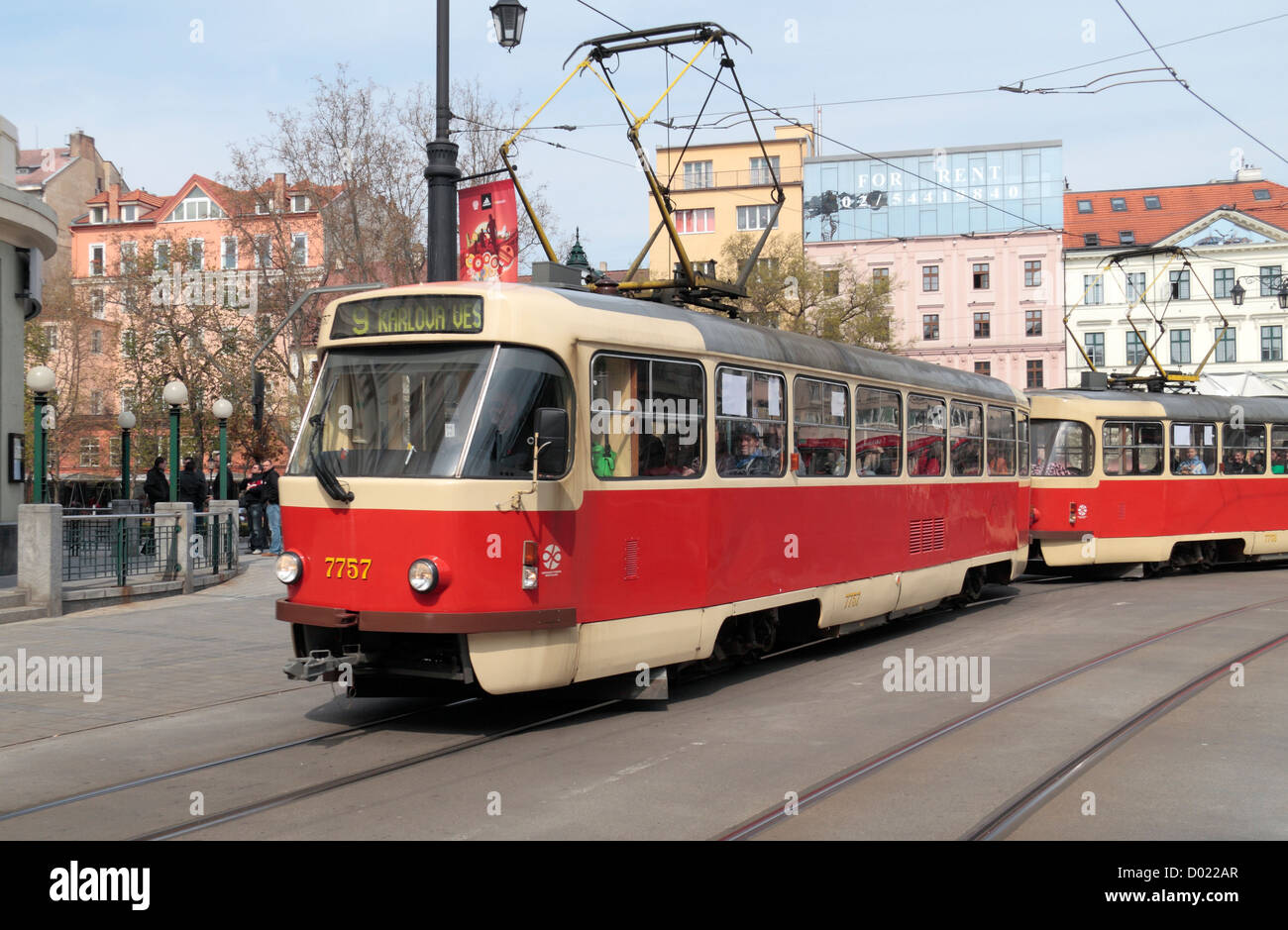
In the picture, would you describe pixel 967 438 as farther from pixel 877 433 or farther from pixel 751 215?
pixel 751 215

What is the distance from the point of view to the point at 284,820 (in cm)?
617

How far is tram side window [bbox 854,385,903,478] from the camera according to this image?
12312 mm

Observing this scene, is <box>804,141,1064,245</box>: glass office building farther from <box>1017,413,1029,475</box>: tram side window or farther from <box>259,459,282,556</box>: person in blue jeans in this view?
<box>1017,413,1029,475</box>: tram side window

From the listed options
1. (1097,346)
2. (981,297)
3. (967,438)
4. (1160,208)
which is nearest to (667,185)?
(967,438)

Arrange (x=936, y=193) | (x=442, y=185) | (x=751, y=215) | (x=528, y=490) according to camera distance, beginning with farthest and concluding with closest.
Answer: (x=751, y=215), (x=936, y=193), (x=442, y=185), (x=528, y=490)

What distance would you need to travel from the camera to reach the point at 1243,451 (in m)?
21.5

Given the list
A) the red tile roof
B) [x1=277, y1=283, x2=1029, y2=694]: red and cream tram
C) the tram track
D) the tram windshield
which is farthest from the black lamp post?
the red tile roof

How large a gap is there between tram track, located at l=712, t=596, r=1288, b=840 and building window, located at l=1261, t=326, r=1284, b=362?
58.7 m

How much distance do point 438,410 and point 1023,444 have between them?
37.8 ft

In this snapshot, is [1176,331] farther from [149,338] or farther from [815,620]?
[815,620]

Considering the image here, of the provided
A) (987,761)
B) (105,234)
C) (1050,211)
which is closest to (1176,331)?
(1050,211)

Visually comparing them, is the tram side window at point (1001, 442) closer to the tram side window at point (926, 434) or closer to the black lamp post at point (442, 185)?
the tram side window at point (926, 434)

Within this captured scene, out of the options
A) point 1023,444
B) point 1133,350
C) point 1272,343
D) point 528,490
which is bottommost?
point 528,490
